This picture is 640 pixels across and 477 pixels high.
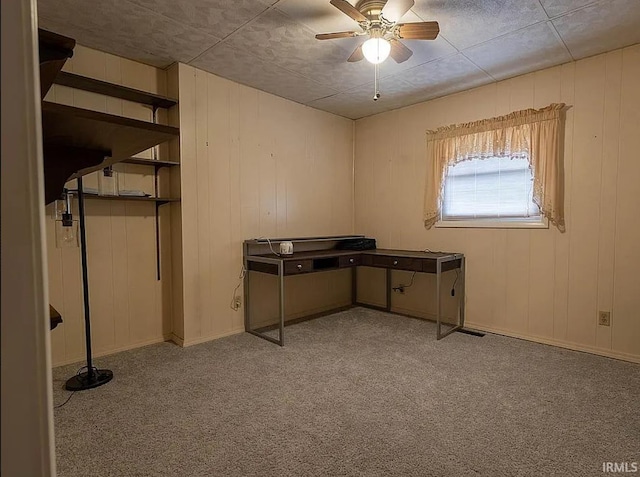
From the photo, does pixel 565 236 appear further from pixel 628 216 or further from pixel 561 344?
pixel 561 344

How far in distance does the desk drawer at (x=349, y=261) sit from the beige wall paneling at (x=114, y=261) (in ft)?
5.47

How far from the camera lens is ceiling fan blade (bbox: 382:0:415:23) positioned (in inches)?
81.3

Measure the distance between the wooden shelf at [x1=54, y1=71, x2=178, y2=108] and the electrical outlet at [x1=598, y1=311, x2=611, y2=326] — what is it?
3.92 metres

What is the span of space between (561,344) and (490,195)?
4.78ft

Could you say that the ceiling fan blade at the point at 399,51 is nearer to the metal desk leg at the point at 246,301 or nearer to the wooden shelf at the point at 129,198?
the wooden shelf at the point at 129,198

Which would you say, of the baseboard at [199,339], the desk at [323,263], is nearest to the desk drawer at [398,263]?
the desk at [323,263]

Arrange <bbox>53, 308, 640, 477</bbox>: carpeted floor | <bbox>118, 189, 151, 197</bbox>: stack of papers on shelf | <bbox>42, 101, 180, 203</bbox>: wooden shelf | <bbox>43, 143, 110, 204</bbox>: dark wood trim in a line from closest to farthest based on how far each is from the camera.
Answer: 1. <bbox>42, 101, 180, 203</bbox>: wooden shelf
2. <bbox>43, 143, 110, 204</bbox>: dark wood trim
3. <bbox>53, 308, 640, 477</bbox>: carpeted floor
4. <bbox>118, 189, 151, 197</bbox>: stack of papers on shelf

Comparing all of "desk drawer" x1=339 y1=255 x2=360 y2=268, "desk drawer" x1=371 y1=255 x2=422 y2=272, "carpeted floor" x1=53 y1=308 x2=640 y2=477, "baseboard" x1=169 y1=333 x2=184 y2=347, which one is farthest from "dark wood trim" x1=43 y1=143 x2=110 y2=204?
"desk drawer" x1=371 y1=255 x2=422 y2=272

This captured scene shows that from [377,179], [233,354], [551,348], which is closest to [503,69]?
[377,179]

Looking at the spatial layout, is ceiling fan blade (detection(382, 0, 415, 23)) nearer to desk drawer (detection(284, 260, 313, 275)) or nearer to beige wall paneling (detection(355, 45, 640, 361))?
beige wall paneling (detection(355, 45, 640, 361))

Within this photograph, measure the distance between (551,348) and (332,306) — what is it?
7.65ft

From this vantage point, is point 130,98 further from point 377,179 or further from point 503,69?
point 503,69

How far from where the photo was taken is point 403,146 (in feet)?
13.6

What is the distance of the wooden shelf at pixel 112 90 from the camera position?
8.40 ft
